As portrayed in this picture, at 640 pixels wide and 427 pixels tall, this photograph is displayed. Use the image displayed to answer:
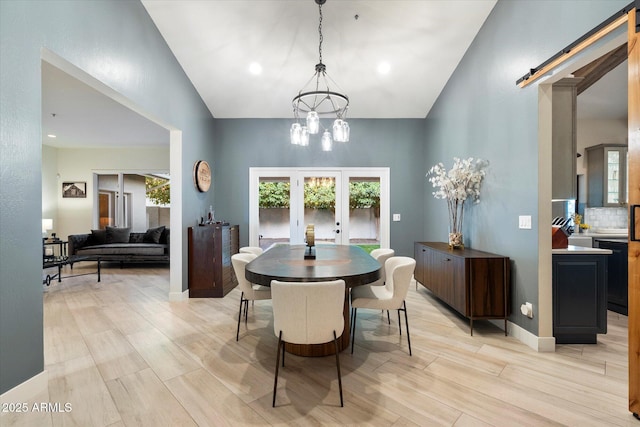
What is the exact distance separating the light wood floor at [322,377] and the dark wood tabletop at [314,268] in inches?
29.0

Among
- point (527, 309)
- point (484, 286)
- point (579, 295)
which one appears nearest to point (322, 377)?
point (484, 286)

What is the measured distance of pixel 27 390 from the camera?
5.88ft

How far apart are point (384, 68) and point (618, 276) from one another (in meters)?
3.90

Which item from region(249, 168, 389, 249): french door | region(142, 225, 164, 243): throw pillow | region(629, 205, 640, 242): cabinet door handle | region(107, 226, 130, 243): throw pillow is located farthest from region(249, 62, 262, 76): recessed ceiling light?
region(107, 226, 130, 243): throw pillow

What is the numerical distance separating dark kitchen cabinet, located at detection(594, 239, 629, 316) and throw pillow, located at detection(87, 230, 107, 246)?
8.95 m

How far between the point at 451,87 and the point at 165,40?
388 cm

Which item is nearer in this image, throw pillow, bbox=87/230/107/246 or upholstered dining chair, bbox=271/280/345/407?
upholstered dining chair, bbox=271/280/345/407

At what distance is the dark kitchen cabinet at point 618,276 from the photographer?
3.32 metres

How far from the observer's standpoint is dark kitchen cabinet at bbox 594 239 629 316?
332 cm

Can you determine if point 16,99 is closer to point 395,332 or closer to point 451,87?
point 395,332

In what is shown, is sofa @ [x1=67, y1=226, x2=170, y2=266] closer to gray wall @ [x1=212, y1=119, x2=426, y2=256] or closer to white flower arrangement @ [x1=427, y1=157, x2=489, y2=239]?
gray wall @ [x1=212, y1=119, x2=426, y2=256]

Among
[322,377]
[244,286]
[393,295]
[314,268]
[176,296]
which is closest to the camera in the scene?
[322,377]

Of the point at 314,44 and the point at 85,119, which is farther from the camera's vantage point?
the point at 85,119

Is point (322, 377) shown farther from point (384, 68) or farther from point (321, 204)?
point (384, 68)
